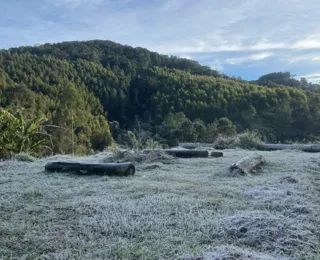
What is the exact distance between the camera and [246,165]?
4984 millimetres

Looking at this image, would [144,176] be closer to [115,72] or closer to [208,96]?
[208,96]

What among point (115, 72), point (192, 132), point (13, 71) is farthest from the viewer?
point (115, 72)

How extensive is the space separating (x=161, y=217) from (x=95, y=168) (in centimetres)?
233

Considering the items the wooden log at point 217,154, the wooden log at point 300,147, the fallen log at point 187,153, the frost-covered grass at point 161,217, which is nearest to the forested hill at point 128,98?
the wooden log at point 300,147

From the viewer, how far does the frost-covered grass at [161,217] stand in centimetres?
221

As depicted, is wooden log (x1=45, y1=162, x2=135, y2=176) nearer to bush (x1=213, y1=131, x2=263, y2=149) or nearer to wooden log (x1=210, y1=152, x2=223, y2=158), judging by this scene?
wooden log (x1=210, y1=152, x2=223, y2=158)

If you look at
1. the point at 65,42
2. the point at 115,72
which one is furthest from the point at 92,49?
the point at 115,72

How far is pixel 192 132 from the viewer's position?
56.7 ft

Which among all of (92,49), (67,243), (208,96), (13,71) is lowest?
(67,243)

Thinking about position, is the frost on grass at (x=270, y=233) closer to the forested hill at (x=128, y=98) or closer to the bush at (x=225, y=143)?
the bush at (x=225, y=143)

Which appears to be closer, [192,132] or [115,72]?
[192,132]

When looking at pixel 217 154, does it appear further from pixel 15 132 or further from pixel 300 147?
pixel 15 132

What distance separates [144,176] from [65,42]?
5201cm

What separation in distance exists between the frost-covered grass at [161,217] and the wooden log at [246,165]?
7.7 inches
